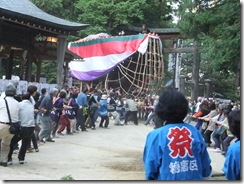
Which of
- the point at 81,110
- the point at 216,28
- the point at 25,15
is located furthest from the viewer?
the point at 25,15

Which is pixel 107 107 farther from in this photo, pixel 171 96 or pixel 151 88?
pixel 171 96

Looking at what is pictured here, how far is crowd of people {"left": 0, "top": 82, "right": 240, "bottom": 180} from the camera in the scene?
3.18 m

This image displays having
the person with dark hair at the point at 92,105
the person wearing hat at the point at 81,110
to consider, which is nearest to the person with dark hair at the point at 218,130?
the person wearing hat at the point at 81,110

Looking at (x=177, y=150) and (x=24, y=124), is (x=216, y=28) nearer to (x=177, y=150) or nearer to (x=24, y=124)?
(x=24, y=124)

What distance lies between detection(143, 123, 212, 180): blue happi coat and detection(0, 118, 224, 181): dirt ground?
2.89 meters

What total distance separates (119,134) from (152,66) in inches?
303

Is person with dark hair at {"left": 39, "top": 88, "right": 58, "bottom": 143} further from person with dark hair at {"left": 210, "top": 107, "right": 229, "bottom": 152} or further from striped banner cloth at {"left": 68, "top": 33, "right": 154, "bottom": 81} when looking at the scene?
striped banner cloth at {"left": 68, "top": 33, "right": 154, "bottom": 81}

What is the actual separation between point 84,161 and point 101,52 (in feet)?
46.2

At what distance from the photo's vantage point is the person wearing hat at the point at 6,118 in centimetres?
716

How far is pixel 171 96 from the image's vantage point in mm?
3281

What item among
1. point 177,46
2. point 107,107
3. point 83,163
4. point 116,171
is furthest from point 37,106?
point 177,46

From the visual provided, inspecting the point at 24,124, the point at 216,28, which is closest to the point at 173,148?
the point at 24,124

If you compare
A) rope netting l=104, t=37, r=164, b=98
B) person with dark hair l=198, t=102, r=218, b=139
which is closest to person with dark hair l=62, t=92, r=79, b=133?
person with dark hair l=198, t=102, r=218, b=139

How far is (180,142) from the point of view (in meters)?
3.18
